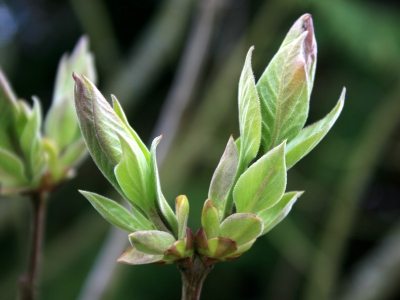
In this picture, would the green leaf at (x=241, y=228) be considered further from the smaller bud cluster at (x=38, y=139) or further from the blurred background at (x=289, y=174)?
the blurred background at (x=289, y=174)

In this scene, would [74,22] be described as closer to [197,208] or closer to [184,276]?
[197,208]

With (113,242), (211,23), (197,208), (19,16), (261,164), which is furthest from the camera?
(19,16)

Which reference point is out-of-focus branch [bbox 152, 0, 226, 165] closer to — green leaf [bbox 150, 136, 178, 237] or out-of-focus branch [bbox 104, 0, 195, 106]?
out-of-focus branch [bbox 104, 0, 195, 106]

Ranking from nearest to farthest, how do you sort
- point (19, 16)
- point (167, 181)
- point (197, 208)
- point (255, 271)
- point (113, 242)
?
point (113, 242) < point (167, 181) < point (197, 208) < point (255, 271) < point (19, 16)

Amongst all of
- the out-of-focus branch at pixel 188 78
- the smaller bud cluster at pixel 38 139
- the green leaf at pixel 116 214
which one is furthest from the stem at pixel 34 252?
the out-of-focus branch at pixel 188 78

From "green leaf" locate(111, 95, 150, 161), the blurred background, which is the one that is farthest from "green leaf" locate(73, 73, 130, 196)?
the blurred background

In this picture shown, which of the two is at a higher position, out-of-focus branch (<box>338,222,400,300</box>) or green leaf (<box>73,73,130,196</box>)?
green leaf (<box>73,73,130,196</box>)

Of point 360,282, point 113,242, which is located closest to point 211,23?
point 113,242
